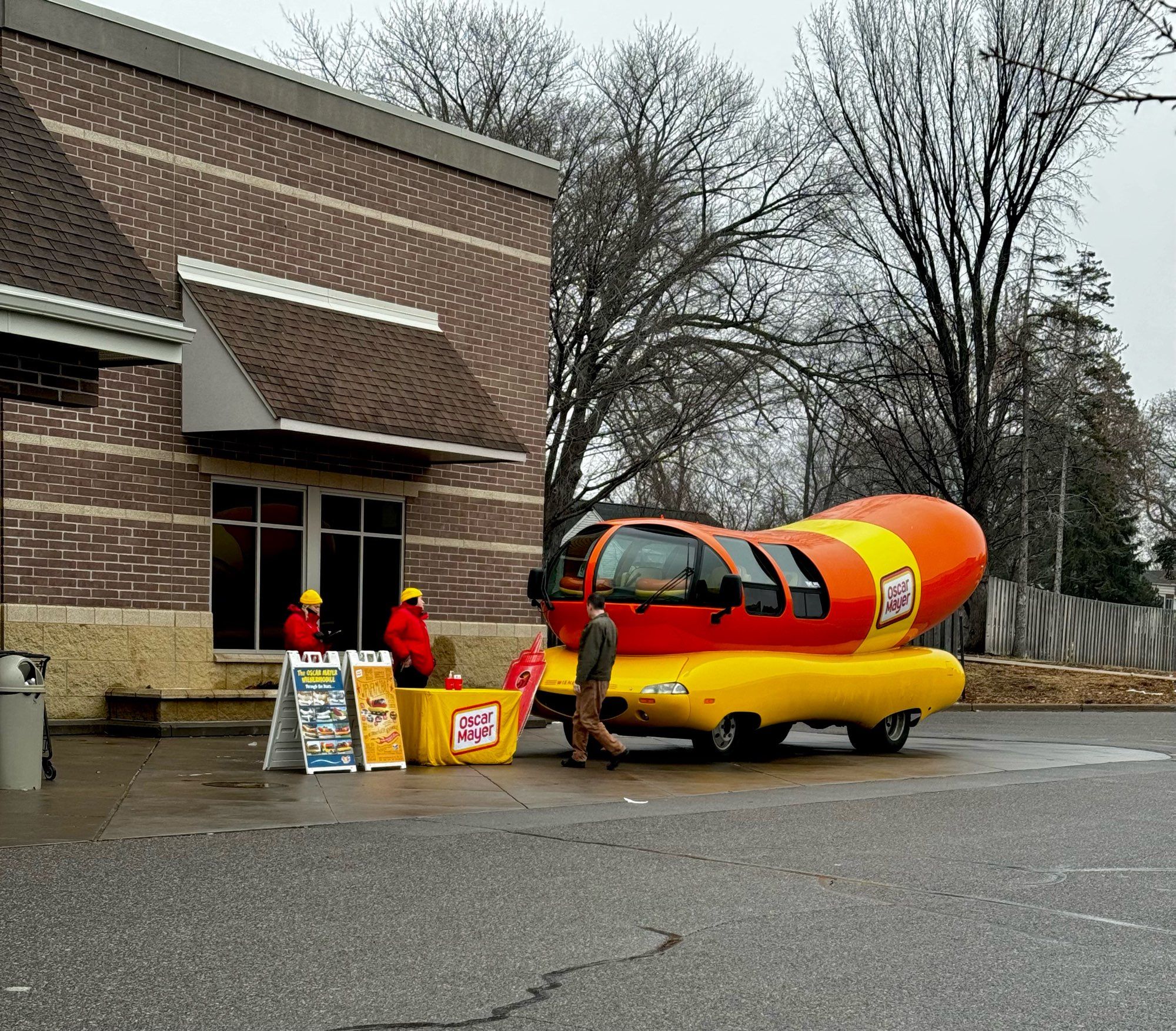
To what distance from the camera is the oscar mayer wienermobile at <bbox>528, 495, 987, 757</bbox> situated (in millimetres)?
15633

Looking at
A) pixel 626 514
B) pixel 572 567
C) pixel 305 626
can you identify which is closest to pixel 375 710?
pixel 305 626

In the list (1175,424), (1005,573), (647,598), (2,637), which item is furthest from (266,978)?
(1175,424)

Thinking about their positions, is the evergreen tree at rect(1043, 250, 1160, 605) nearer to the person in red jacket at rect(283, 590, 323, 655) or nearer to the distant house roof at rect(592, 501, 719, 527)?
the distant house roof at rect(592, 501, 719, 527)

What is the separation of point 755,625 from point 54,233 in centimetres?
781

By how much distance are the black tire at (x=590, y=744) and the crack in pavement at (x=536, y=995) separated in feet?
28.0

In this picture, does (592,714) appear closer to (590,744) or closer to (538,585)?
→ (538,585)

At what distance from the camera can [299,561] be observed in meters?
19.0

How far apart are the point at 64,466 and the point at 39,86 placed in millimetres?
4106

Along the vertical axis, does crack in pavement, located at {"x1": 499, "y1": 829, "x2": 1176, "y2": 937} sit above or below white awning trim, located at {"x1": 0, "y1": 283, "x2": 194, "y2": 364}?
below

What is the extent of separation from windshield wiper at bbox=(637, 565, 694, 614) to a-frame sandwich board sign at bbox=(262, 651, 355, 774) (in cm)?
336

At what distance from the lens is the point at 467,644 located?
21.0 meters

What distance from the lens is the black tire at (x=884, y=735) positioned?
17.8 metres

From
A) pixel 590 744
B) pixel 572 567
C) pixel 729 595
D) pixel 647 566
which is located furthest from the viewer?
pixel 590 744

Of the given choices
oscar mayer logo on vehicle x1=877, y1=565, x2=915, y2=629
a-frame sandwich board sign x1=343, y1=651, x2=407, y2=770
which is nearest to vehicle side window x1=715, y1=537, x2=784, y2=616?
oscar mayer logo on vehicle x1=877, y1=565, x2=915, y2=629
